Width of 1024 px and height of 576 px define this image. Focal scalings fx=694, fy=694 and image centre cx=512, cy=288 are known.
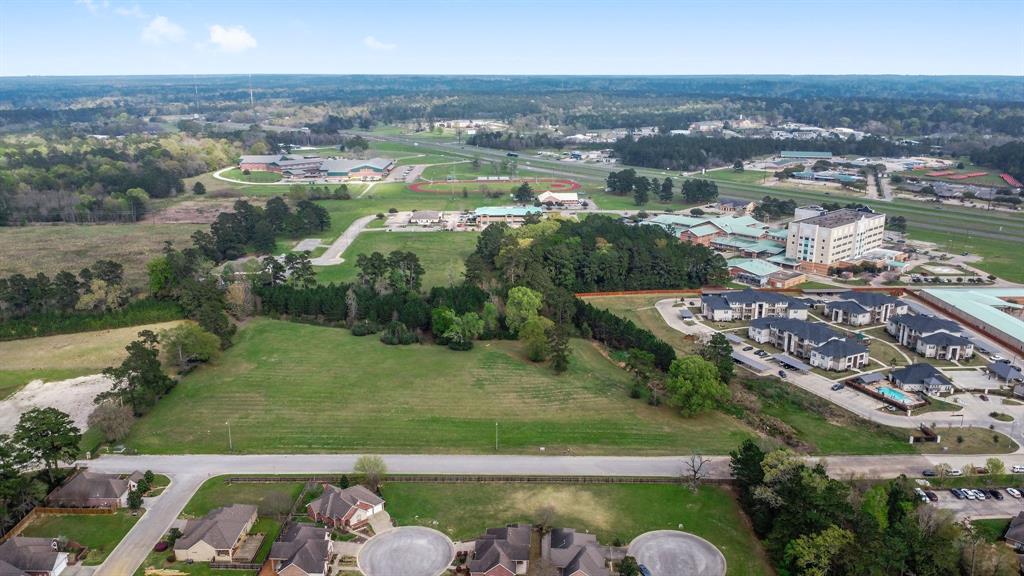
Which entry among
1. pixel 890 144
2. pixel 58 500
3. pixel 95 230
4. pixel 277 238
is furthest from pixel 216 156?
pixel 890 144

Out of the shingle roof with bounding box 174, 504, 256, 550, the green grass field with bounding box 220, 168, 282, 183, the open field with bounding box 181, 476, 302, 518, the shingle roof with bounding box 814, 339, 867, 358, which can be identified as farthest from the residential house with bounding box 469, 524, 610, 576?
the green grass field with bounding box 220, 168, 282, 183

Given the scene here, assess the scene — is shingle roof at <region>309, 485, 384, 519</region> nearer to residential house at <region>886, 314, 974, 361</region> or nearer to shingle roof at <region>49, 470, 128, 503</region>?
shingle roof at <region>49, 470, 128, 503</region>

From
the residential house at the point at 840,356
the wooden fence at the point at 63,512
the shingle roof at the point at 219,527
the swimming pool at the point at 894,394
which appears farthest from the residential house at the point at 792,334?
the wooden fence at the point at 63,512

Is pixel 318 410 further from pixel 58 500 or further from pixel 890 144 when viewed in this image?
pixel 890 144

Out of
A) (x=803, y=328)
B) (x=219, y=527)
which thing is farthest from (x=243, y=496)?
(x=803, y=328)

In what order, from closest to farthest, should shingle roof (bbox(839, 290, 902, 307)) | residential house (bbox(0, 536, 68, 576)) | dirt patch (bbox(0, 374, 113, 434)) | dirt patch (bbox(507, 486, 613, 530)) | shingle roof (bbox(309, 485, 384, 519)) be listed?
residential house (bbox(0, 536, 68, 576))
shingle roof (bbox(309, 485, 384, 519))
dirt patch (bbox(507, 486, 613, 530))
dirt patch (bbox(0, 374, 113, 434))
shingle roof (bbox(839, 290, 902, 307))

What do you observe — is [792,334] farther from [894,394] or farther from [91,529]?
[91,529]

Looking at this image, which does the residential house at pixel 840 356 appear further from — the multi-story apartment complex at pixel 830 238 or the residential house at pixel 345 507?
the residential house at pixel 345 507
